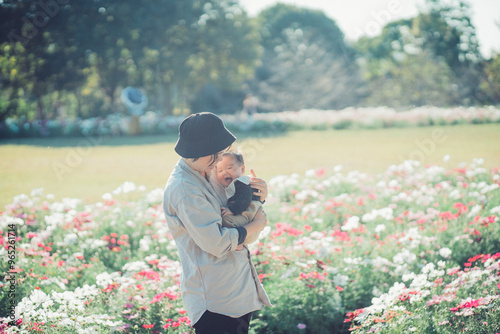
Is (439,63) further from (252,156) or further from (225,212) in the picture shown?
(225,212)

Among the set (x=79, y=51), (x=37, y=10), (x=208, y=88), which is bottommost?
(x=208, y=88)

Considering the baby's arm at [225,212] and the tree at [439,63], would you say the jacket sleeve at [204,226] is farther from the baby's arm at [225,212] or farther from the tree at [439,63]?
the tree at [439,63]

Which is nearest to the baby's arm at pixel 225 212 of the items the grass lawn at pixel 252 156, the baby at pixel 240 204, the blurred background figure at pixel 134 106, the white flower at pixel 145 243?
the baby at pixel 240 204

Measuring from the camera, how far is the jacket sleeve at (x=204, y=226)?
6.49 ft

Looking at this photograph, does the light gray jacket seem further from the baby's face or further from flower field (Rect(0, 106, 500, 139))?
flower field (Rect(0, 106, 500, 139))

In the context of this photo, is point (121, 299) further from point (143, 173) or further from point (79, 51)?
point (79, 51)

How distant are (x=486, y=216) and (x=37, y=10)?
64.5 feet

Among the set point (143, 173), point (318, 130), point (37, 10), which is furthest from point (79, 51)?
point (143, 173)

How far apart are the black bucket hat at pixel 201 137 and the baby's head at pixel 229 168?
0.30m

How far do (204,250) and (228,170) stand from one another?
0.52m

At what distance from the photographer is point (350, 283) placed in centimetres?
383

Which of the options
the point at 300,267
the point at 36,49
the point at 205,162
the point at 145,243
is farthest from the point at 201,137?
the point at 36,49

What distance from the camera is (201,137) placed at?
207cm

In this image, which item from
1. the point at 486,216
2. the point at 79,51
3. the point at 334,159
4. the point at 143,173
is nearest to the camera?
the point at 486,216
